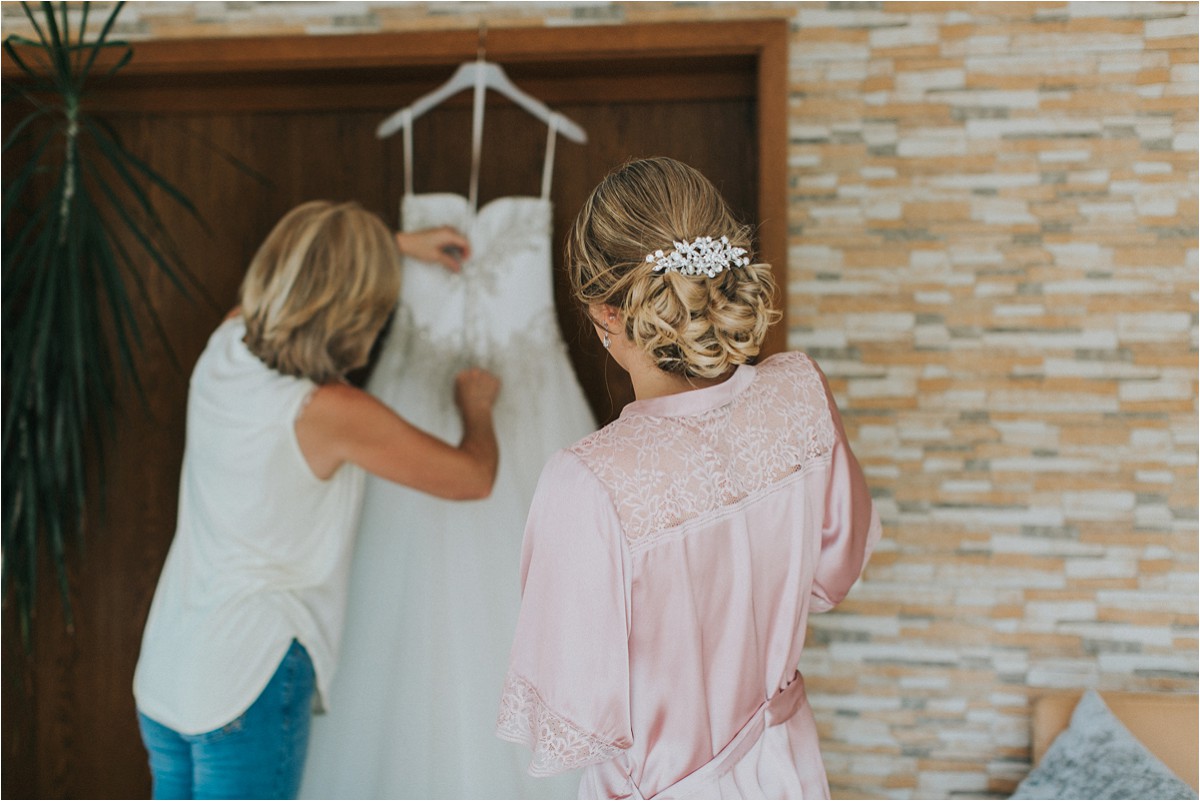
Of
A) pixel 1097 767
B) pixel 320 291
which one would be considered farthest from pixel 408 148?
pixel 1097 767

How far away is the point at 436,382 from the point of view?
1.90 metres

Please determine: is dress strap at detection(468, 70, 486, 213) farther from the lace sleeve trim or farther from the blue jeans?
the lace sleeve trim

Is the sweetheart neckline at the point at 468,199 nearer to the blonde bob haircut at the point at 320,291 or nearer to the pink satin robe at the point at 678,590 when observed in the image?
the blonde bob haircut at the point at 320,291

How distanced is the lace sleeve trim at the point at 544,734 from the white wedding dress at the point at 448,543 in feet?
2.33

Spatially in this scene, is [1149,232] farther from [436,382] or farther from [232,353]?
[232,353]

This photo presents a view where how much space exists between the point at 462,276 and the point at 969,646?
4.48ft

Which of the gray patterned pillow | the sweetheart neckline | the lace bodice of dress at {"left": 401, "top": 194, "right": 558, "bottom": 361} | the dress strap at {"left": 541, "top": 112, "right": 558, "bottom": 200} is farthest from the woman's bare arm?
the gray patterned pillow

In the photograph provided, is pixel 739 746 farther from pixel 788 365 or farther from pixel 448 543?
pixel 448 543

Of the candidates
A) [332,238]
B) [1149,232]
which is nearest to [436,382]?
[332,238]

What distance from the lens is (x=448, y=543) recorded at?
1.87 m

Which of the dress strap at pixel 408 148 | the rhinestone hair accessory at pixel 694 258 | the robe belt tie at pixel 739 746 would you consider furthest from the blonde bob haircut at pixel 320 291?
the robe belt tie at pixel 739 746

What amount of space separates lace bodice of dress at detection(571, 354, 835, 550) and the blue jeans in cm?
93

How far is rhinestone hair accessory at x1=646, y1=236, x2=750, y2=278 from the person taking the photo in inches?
41.8

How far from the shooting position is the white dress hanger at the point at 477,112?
6.34 ft
